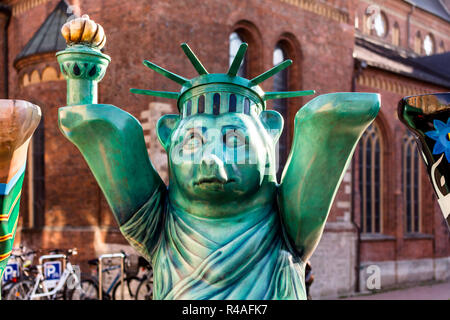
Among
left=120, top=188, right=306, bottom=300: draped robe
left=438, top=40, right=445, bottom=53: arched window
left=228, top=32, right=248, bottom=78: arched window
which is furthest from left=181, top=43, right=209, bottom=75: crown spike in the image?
left=438, top=40, right=445, bottom=53: arched window

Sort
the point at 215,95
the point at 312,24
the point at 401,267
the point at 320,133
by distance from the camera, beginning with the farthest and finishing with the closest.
A: the point at 401,267 < the point at 312,24 < the point at 215,95 < the point at 320,133

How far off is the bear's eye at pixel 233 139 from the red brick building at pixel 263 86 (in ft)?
24.8

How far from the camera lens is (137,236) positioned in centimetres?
252

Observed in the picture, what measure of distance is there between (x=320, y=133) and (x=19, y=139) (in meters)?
1.25

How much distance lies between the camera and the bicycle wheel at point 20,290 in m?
7.93

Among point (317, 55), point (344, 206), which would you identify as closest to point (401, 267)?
point (344, 206)

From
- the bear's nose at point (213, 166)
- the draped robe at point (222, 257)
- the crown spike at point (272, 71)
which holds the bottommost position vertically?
the draped robe at point (222, 257)

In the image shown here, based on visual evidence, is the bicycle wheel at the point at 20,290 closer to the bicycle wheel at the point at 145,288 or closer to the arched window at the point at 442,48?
the bicycle wheel at the point at 145,288

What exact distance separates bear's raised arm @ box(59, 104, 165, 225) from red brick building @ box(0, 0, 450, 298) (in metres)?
7.36

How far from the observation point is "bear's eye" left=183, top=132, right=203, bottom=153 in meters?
2.33

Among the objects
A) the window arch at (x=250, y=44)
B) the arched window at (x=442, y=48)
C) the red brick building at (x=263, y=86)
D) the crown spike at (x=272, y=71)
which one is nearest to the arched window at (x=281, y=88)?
the red brick building at (x=263, y=86)

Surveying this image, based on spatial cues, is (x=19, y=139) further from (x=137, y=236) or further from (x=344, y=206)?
(x=344, y=206)

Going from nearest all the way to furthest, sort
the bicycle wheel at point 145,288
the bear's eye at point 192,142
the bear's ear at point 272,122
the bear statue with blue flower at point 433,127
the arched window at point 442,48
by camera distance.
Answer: the bear statue with blue flower at point 433,127 → the bear's eye at point 192,142 → the bear's ear at point 272,122 → the bicycle wheel at point 145,288 → the arched window at point 442,48

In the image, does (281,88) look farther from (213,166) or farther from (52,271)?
(213,166)
